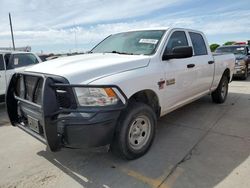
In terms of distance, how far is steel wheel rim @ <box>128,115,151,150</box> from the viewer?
3311mm

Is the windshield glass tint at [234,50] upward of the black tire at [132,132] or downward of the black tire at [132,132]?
upward

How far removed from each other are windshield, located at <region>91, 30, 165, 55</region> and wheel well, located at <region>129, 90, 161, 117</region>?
65 centimetres

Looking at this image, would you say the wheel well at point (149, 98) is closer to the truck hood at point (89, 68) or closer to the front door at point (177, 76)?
the front door at point (177, 76)

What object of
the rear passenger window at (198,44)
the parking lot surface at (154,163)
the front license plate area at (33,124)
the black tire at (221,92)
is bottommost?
the parking lot surface at (154,163)

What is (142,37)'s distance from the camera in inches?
166

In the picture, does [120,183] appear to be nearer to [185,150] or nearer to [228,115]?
[185,150]

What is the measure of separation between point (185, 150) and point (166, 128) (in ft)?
3.40

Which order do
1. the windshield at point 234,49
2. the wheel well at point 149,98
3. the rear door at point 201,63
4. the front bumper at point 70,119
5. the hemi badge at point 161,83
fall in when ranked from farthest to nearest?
the windshield at point 234,49, the rear door at point 201,63, the hemi badge at point 161,83, the wheel well at point 149,98, the front bumper at point 70,119

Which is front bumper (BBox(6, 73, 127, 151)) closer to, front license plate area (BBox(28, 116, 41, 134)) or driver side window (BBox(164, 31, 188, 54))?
front license plate area (BBox(28, 116, 41, 134))

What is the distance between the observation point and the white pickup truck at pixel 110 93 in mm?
2740

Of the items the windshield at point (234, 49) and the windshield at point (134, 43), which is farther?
the windshield at point (234, 49)

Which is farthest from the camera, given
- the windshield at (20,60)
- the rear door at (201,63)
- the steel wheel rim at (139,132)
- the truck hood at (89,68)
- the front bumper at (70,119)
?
the windshield at (20,60)

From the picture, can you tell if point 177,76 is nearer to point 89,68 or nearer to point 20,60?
point 89,68

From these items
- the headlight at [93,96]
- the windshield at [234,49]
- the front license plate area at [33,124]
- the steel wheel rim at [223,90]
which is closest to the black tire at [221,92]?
the steel wheel rim at [223,90]
